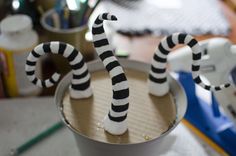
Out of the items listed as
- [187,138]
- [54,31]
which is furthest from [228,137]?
[54,31]

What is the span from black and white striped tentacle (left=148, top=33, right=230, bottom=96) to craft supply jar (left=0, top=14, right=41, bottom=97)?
0.71 ft

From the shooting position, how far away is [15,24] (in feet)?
1.94

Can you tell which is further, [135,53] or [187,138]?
[135,53]

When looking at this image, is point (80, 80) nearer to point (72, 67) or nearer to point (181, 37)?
point (72, 67)

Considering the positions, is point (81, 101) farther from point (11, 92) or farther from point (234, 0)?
point (234, 0)

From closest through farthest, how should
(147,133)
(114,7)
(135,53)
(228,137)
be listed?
(147,133) → (228,137) → (135,53) → (114,7)

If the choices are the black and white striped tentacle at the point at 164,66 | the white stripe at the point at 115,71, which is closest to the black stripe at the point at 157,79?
the black and white striped tentacle at the point at 164,66

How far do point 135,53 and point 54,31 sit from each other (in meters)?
0.18

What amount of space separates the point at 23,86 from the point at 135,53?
24 cm

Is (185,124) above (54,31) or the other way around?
the other way around

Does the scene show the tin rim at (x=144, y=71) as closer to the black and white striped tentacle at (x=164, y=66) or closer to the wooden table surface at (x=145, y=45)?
the black and white striped tentacle at (x=164, y=66)

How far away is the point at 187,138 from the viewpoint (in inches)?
22.9

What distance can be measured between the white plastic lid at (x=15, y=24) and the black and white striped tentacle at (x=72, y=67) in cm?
15

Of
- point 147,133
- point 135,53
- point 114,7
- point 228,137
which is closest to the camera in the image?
point 147,133
